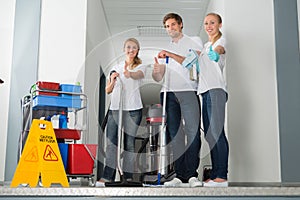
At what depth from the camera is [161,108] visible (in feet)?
8.55

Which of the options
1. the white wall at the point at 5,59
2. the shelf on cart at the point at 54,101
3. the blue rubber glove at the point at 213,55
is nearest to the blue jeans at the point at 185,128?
the blue rubber glove at the point at 213,55

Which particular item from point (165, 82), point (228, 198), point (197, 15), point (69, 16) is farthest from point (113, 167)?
point (197, 15)

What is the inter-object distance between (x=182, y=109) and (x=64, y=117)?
29.3 inches

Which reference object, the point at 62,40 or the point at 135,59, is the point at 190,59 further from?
the point at 62,40

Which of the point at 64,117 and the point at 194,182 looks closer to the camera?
the point at 194,182

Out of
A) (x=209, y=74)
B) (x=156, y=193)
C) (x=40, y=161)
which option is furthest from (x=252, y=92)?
(x=156, y=193)

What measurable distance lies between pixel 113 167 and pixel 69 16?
174 cm

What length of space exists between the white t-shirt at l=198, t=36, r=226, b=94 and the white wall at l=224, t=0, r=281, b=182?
0.93m

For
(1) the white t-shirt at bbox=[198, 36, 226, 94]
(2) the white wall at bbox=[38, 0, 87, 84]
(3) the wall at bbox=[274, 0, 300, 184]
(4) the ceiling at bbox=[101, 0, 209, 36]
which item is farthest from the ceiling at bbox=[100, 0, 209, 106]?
(1) the white t-shirt at bbox=[198, 36, 226, 94]

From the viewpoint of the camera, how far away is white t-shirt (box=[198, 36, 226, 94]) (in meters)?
2.61

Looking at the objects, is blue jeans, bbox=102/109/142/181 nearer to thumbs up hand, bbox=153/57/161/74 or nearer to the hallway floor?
thumbs up hand, bbox=153/57/161/74

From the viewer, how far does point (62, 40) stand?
3641mm

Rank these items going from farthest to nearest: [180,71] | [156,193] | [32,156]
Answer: [180,71] → [32,156] → [156,193]

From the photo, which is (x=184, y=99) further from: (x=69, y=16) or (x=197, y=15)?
(x=197, y=15)
